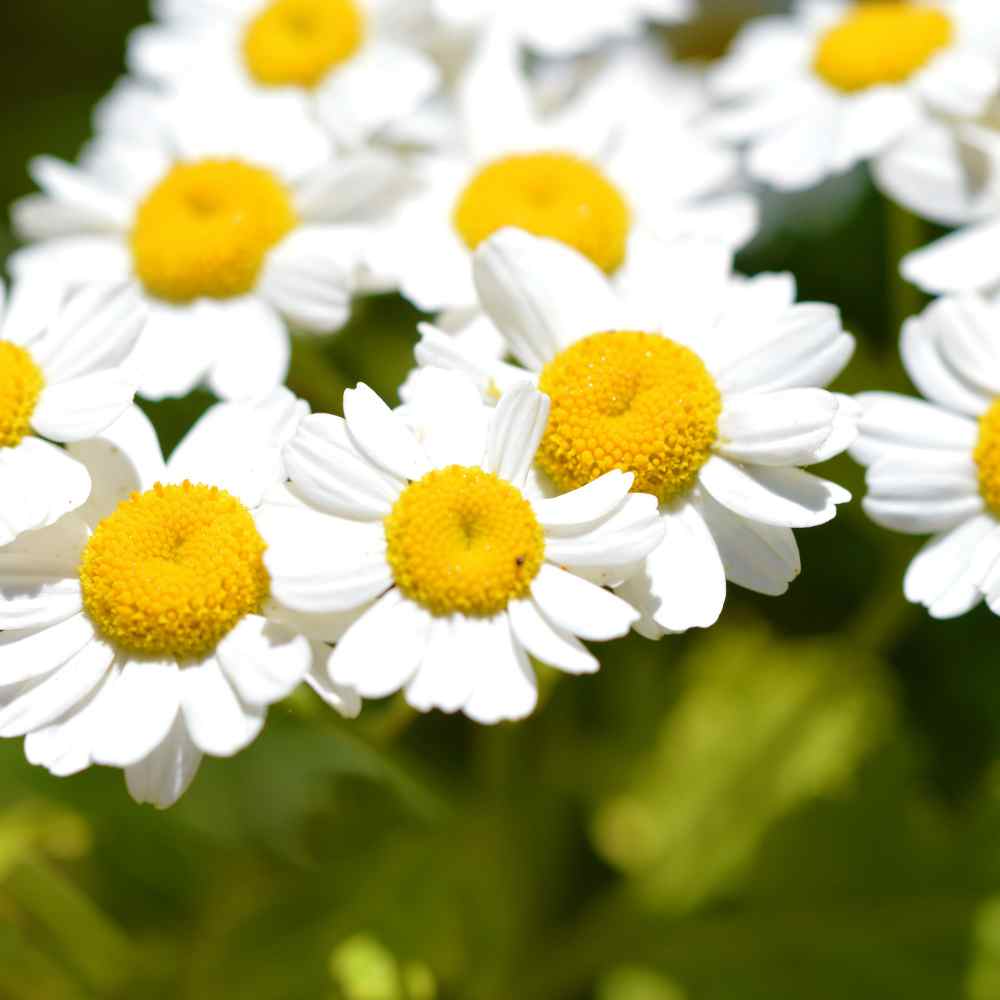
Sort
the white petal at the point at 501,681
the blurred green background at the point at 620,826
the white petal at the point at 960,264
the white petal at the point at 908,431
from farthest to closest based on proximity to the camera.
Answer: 1. the blurred green background at the point at 620,826
2. the white petal at the point at 960,264
3. the white petal at the point at 908,431
4. the white petal at the point at 501,681

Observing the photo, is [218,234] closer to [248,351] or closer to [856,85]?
[248,351]

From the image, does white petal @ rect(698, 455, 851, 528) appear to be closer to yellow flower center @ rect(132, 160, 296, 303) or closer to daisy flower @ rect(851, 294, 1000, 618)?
daisy flower @ rect(851, 294, 1000, 618)

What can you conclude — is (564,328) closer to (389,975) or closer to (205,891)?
(389,975)

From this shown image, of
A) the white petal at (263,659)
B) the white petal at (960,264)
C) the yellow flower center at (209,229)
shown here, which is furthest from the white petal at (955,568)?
the yellow flower center at (209,229)

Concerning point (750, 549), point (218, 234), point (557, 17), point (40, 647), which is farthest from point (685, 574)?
point (557, 17)

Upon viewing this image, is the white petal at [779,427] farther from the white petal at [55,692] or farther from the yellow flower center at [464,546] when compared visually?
the white petal at [55,692]

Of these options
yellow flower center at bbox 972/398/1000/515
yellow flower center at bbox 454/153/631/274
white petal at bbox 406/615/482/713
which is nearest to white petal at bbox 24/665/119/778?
white petal at bbox 406/615/482/713
